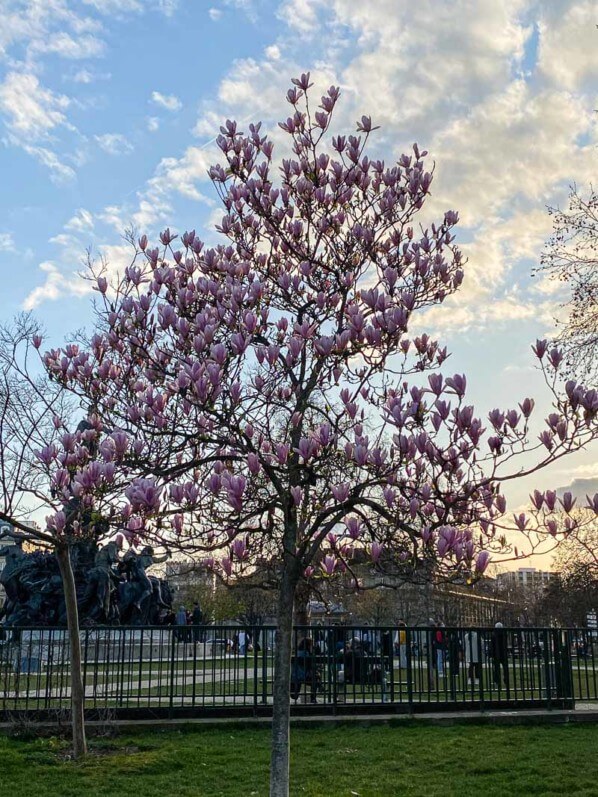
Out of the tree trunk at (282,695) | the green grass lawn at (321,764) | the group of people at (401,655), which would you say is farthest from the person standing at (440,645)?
the tree trunk at (282,695)

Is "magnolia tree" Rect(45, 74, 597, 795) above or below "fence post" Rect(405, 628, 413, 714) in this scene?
above

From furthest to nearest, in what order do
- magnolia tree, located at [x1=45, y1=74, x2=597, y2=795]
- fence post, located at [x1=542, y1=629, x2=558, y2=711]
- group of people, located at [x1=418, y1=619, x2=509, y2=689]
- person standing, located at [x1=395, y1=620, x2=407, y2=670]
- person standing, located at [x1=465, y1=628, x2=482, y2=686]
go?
fence post, located at [x1=542, y1=629, x2=558, y2=711], person standing, located at [x1=465, y1=628, x2=482, y2=686], group of people, located at [x1=418, y1=619, x2=509, y2=689], person standing, located at [x1=395, y1=620, x2=407, y2=670], magnolia tree, located at [x1=45, y1=74, x2=597, y2=795]

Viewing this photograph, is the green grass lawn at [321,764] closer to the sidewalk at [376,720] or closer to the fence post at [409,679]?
the sidewalk at [376,720]

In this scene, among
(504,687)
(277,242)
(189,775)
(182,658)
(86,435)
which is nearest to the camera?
(86,435)

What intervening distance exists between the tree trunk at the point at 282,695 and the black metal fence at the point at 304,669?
528 cm

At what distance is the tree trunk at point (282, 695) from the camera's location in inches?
235

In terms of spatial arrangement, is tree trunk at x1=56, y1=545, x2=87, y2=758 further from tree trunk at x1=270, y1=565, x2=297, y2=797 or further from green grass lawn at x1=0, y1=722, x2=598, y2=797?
tree trunk at x1=270, y1=565, x2=297, y2=797

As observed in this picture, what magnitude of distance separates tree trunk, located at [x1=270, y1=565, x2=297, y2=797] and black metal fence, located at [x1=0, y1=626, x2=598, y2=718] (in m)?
5.28

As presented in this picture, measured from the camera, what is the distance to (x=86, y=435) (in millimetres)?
5980

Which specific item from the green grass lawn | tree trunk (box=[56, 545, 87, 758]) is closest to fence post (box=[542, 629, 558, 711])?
the green grass lawn

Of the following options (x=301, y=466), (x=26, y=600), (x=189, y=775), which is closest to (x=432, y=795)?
(x=189, y=775)

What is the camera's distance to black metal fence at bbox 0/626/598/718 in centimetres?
1109

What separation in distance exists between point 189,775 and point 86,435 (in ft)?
14.4

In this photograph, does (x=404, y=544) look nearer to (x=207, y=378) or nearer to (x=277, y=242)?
(x=207, y=378)
